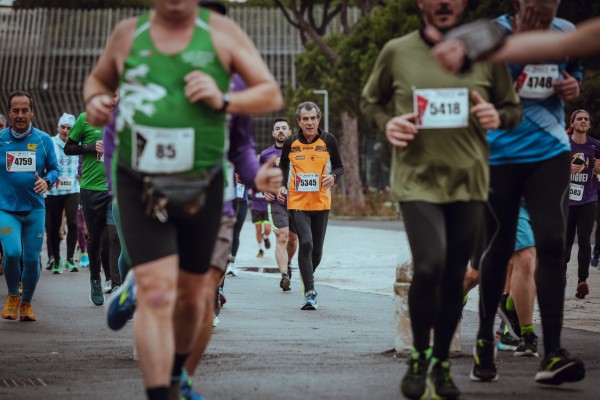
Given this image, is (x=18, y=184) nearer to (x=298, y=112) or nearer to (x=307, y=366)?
(x=298, y=112)

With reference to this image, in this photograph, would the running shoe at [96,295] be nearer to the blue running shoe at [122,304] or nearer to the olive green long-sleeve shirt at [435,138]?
the blue running shoe at [122,304]

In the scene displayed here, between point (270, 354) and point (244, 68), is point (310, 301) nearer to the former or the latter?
point (270, 354)

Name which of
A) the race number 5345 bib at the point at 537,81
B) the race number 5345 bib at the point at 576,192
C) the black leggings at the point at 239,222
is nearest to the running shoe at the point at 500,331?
the race number 5345 bib at the point at 537,81

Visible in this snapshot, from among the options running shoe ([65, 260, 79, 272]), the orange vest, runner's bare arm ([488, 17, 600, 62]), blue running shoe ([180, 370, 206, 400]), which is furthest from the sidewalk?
running shoe ([65, 260, 79, 272])

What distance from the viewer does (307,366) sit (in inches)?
297

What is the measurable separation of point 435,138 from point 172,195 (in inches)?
59.2

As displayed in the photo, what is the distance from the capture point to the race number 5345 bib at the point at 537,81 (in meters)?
6.88

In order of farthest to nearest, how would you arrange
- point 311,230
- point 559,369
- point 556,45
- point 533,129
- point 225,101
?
1. point 311,230
2. point 533,129
3. point 559,369
4. point 225,101
5. point 556,45

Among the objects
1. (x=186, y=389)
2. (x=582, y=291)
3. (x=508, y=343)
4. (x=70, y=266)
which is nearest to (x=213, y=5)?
(x=186, y=389)

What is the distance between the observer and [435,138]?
19.8 feet

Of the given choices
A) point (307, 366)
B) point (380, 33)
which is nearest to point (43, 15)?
point (380, 33)

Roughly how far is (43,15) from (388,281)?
68.1 m

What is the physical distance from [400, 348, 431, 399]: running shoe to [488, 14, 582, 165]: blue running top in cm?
138

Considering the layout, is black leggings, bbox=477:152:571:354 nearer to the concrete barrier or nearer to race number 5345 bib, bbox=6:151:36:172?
the concrete barrier
